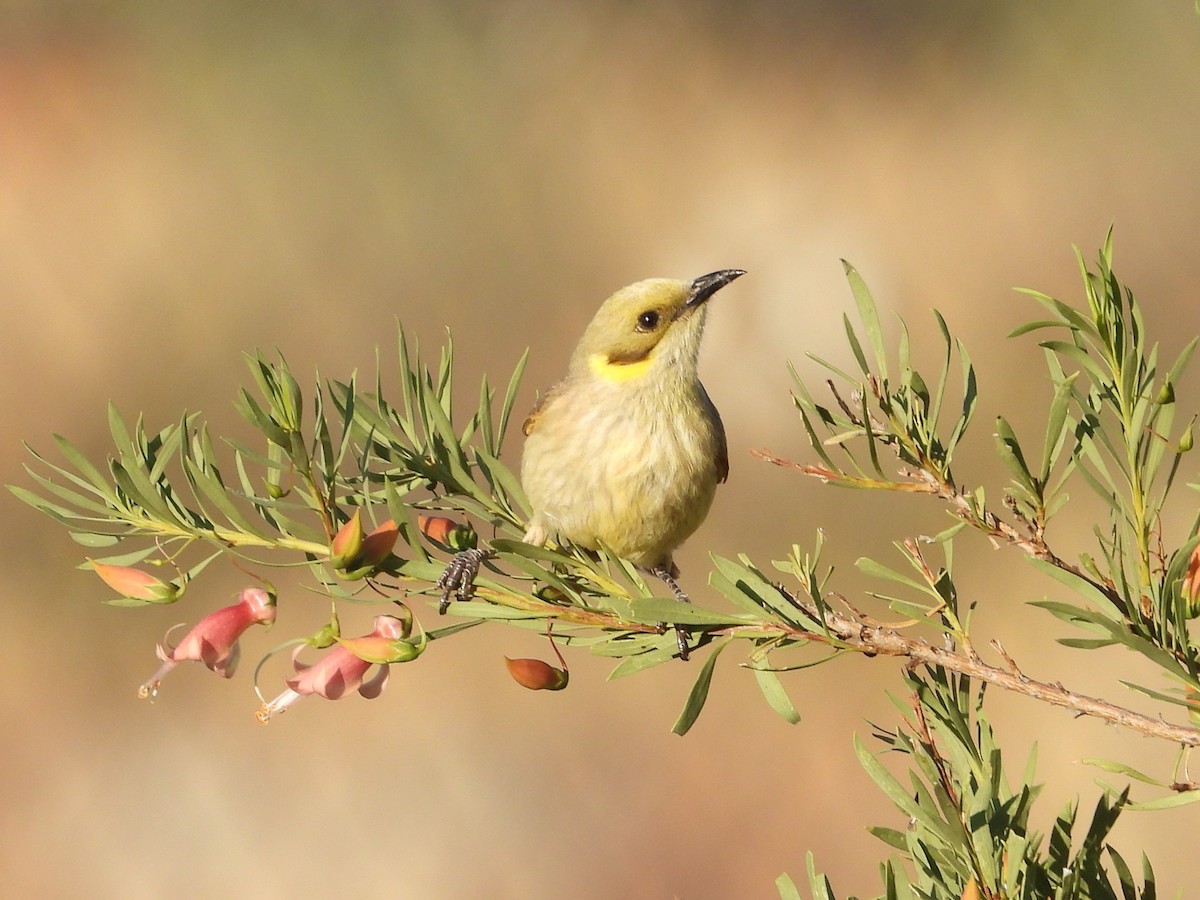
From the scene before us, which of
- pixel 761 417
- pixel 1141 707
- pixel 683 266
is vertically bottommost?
pixel 1141 707

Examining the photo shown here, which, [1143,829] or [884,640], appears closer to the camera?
[884,640]

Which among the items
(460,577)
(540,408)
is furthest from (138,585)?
(540,408)

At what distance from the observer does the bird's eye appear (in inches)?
60.9

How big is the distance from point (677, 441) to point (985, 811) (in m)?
0.87

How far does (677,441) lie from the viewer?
4.67 feet

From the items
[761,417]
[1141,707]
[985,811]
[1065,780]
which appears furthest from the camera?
[761,417]

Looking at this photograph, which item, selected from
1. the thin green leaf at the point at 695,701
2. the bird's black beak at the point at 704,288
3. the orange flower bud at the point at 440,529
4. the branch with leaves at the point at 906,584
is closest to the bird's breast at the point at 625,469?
the bird's black beak at the point at 704,288

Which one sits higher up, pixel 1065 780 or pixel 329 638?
pixel 329 638

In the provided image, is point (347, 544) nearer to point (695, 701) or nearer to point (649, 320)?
point (695, 701)

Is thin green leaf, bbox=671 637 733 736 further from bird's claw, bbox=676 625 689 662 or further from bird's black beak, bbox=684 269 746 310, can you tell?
bird's black beak, bbox=684 269 746 310

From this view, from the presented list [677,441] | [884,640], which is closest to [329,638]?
[884,640]

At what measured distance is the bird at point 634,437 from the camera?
1.36 metres

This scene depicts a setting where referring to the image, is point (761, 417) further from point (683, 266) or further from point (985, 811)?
point (985, 811)

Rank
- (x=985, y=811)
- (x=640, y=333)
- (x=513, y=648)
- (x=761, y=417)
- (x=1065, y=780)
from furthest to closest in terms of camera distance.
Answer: (x=761, y=417) → (x=513, y=648) → (x=1065, y=780) → (x=640, y=333) → (x=985, y=811)
